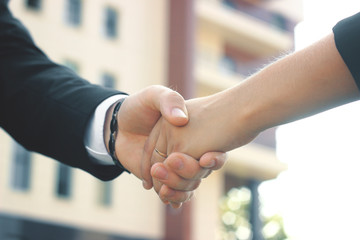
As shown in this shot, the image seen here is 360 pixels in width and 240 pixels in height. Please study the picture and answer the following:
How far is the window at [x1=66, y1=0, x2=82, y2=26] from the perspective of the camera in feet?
56.4

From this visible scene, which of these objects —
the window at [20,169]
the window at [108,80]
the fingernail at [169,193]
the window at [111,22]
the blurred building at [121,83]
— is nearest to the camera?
the fingernail at [169,193]

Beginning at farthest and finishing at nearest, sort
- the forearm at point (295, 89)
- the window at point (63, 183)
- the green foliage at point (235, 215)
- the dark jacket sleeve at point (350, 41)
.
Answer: the green foliage at point (235, 215) → the window at point (63, 183) → the forearm at point (295, 89) → the dark jacket sleeve at point (350, 41)

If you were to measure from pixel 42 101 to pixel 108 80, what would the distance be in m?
15.1

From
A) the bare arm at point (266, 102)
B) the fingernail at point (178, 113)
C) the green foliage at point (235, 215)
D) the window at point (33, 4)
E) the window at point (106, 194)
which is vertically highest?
the bare arm at point (266, 102)

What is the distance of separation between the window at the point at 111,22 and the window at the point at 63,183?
12.9 feet

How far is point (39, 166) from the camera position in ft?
51.5

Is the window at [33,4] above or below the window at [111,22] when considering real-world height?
above

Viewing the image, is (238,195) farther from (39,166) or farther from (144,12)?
(39,166)

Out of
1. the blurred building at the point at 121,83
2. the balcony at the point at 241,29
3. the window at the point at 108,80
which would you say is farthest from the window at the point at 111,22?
the balcony at the point at 241,29

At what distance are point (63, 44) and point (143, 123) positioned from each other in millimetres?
14451

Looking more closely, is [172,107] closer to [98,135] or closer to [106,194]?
[98,135]

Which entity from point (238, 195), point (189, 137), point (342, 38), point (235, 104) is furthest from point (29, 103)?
point (238, 195)

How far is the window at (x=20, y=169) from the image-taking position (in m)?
15.3

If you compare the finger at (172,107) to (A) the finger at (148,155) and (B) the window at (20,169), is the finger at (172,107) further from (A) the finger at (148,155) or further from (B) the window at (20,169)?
(B) the window at (20,169)
